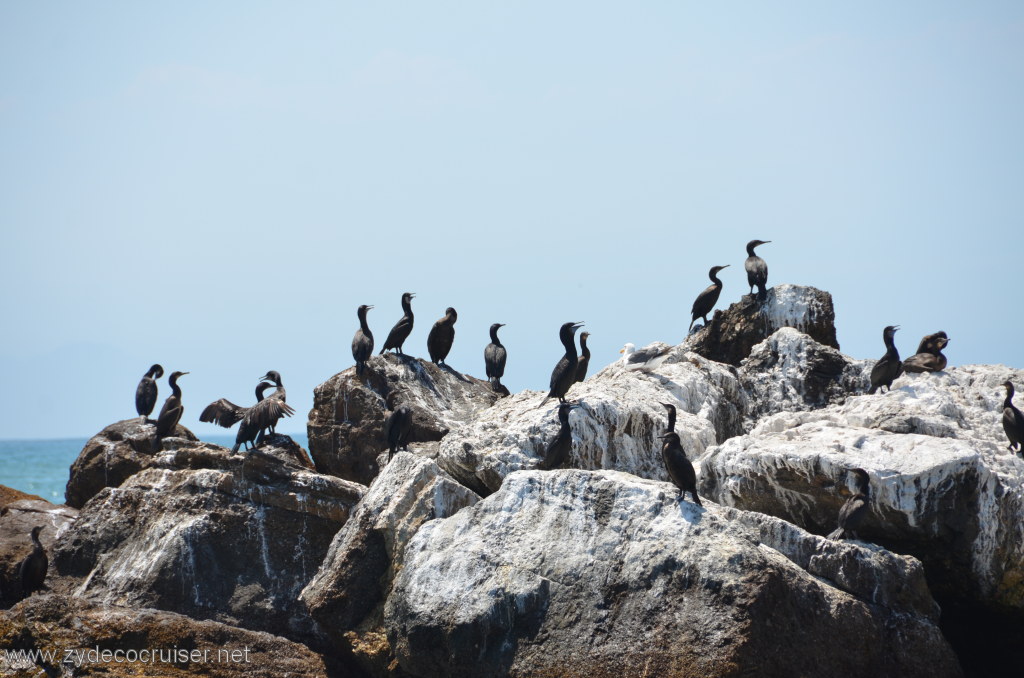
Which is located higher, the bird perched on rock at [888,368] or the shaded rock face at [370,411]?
the bird perched on rock at [888,368]

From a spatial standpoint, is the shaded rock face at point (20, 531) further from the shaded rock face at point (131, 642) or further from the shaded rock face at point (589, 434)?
the shaded rock face at point (589, 434)

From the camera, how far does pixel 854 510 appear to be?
8.66 m

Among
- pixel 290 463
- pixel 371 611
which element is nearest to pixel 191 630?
pixel 371 611

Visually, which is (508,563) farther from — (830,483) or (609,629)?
(830,483)

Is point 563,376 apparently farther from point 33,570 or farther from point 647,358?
point 33,570

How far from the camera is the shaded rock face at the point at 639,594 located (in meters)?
7.61

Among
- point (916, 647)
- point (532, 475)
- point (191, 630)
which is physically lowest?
point (191, 630)

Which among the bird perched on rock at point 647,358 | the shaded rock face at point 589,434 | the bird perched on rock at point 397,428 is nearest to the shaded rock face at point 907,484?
the shaded rock face at point 589,434

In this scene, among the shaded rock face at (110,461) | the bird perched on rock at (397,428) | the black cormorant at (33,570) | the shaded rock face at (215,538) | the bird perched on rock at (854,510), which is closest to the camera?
the bird perched on rock at (854,510)

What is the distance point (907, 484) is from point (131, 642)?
22.0ft

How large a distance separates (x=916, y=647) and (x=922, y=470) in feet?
5.07

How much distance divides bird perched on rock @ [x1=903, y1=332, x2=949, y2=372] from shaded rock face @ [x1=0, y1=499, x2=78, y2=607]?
9.57m

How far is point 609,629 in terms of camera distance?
7883 mm

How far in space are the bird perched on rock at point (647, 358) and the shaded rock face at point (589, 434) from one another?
1.46ft
